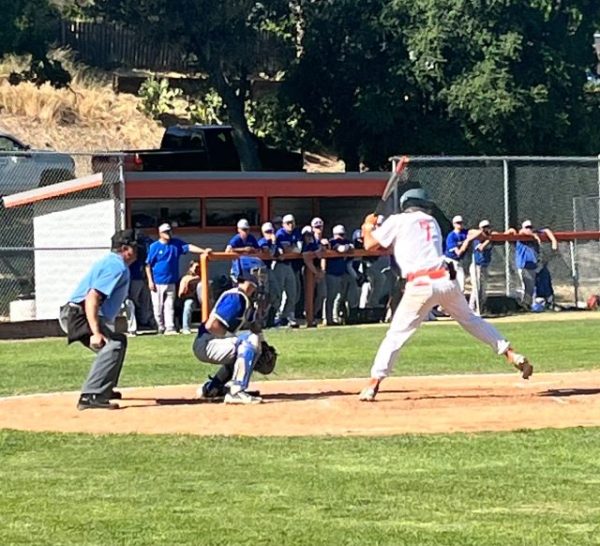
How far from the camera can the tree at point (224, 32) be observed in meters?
34.2

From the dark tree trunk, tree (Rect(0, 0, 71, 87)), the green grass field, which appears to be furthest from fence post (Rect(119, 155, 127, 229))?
the green grass field

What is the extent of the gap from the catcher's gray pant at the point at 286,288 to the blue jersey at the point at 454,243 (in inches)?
106

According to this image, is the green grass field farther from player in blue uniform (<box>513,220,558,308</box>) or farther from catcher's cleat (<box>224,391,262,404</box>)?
player in blue uniform (<box>513,220,558,308</box>)

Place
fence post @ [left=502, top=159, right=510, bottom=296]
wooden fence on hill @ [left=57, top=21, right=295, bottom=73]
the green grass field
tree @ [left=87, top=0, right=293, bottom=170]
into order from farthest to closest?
wooden fence on hill @ [left=57, top=21, right=295, bottom=73] → tree @ [left=87, top=0, right=293, bottom=170] → fence post @ [left=502, top=159, right=510, bottom=296] → the green grass field

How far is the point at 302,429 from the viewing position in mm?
10906

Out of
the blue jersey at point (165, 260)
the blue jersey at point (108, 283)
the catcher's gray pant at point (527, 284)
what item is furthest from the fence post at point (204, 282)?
the blue jersey at point (108, 283)

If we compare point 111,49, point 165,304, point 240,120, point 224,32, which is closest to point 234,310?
point 165,304

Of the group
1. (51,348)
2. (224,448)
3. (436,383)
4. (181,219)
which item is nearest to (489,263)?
(181,219)

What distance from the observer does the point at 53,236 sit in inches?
992

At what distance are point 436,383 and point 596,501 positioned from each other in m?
6.17

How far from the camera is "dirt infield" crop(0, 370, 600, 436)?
10977 millimetres

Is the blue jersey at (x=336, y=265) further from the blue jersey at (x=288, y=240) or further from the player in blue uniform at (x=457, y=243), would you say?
the player in blue uniform at (x=457, y=243)

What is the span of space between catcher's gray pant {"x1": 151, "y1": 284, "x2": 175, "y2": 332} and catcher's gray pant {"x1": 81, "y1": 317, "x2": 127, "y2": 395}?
9559 mm

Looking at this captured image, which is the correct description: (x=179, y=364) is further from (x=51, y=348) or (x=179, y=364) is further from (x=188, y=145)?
(x=188, y=145)
